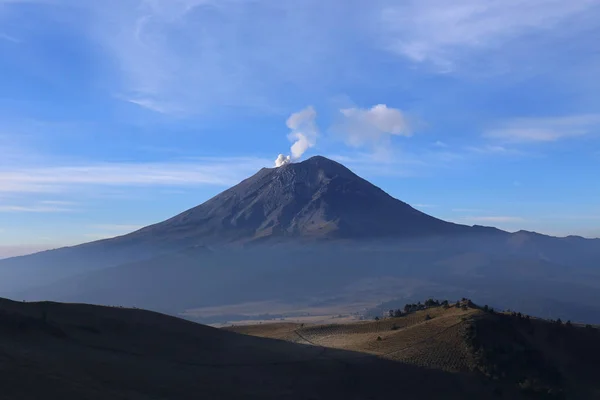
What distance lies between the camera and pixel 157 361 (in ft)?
94.3

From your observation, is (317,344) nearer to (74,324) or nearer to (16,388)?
(74,324)

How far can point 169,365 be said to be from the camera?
2838 cm

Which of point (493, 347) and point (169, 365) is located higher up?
point (493, 347)

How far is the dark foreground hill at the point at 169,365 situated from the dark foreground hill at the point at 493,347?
133 centimetres

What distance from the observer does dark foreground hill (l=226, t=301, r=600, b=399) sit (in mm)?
31875

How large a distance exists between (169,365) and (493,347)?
16.1m

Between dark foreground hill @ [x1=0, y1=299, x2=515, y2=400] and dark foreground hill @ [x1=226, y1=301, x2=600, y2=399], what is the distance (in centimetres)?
133

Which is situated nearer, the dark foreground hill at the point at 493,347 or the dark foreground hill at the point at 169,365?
the dark foreground hill at the point at 169,365

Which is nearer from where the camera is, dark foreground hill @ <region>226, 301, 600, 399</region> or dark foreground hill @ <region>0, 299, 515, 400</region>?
dark foreground hill @ <region>0, 299, 515, 400</region>

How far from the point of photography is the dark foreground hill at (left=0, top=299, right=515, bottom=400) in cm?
2312

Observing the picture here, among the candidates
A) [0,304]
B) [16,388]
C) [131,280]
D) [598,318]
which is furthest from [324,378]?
[131,280]

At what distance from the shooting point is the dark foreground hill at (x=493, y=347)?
105 feet

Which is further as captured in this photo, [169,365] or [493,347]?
[493,347]

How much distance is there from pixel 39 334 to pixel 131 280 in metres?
164
